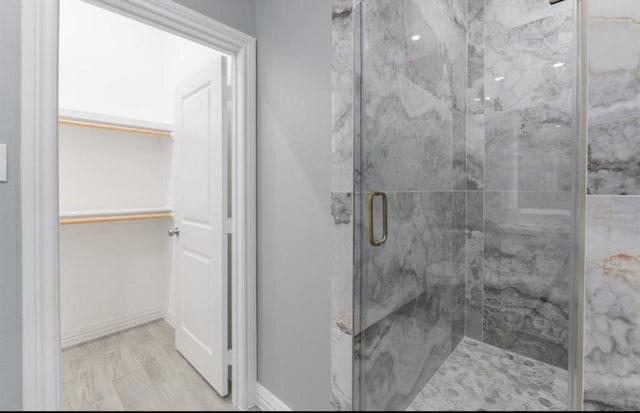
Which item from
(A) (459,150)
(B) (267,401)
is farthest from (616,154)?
(B) (267,401)

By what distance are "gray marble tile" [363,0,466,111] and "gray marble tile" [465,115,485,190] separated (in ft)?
0.46

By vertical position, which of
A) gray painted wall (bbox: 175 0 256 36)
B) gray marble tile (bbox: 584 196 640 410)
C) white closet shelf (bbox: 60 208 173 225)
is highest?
gray painted wall (bbox: 175 0 256 36)

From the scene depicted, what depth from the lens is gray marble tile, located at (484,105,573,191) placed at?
3.17ft

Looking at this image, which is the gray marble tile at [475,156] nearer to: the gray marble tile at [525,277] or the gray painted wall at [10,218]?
the gray marble tile at [525,277]

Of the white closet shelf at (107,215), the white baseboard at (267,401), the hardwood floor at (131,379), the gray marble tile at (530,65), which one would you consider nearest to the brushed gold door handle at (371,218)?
the hardwood floor at (131,379)

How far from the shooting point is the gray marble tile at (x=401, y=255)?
34.7 inches

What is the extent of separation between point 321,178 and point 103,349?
1.47 m

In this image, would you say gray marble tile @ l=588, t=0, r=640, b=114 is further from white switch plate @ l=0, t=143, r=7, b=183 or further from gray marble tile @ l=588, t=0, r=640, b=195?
white switch plate @ l=0, t=143, r=7, b=183

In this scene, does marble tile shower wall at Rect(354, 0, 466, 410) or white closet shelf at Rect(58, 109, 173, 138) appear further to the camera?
white closet shelf at Rect(58, 109, 173, 138)

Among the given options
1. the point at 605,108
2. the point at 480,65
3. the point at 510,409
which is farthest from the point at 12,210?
the point at 480,65

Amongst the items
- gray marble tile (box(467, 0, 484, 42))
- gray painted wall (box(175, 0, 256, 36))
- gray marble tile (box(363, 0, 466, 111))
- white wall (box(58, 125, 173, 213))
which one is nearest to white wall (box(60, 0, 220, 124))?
white wall (box(58, 125, 173, 213))

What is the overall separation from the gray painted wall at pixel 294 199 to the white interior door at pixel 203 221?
221 mm

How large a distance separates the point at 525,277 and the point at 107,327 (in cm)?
244

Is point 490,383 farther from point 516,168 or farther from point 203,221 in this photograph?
point 203,221
